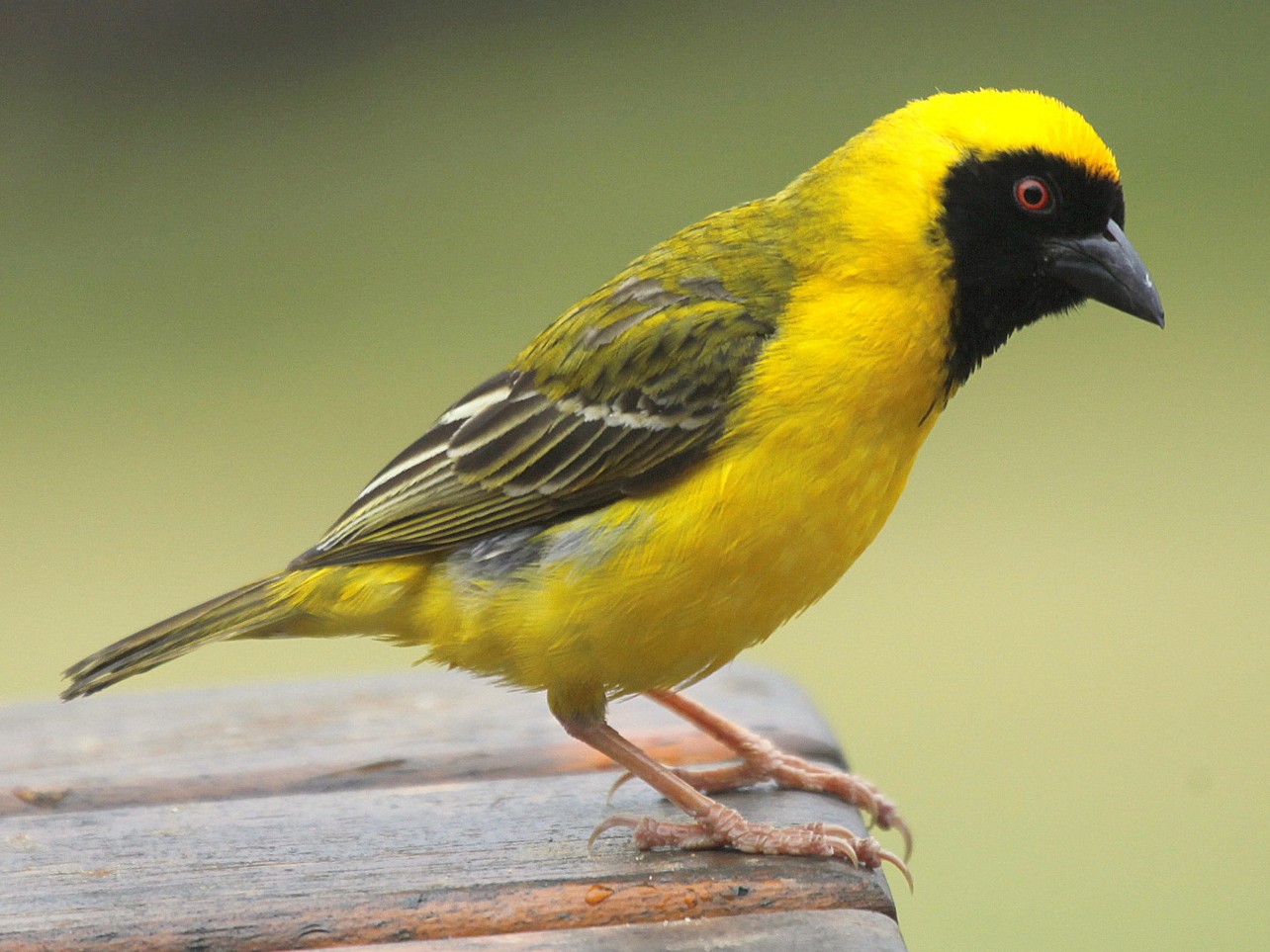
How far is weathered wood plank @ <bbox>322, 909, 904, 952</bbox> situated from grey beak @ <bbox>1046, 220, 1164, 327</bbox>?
133cm

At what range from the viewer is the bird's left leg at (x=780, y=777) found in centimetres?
361

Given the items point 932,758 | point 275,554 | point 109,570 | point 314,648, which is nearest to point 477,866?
point 932,758

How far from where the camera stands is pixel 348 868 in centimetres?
299

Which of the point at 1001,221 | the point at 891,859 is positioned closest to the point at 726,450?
the point at 1001,221

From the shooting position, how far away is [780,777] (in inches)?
143

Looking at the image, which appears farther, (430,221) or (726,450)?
(430,221)

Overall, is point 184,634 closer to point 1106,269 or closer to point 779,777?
point 779,777

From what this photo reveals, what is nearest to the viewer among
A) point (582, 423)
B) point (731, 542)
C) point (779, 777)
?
point (731, 542)

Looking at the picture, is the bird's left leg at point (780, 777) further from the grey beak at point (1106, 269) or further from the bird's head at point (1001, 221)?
the grey beak at point (1106, 269)

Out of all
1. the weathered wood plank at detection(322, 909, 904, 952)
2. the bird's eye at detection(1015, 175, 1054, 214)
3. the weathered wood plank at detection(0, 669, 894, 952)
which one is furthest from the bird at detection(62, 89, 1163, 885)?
the weathered wood plank at detection(322, 909, 904, 952)

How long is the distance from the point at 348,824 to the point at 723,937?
2.95 ft

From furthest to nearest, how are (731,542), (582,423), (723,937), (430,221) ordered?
(430,221)
(582,423)
(731,542)
(723,937)

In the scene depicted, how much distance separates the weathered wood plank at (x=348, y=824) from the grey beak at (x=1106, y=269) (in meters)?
1.15

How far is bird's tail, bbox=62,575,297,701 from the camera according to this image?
3.62 meters
